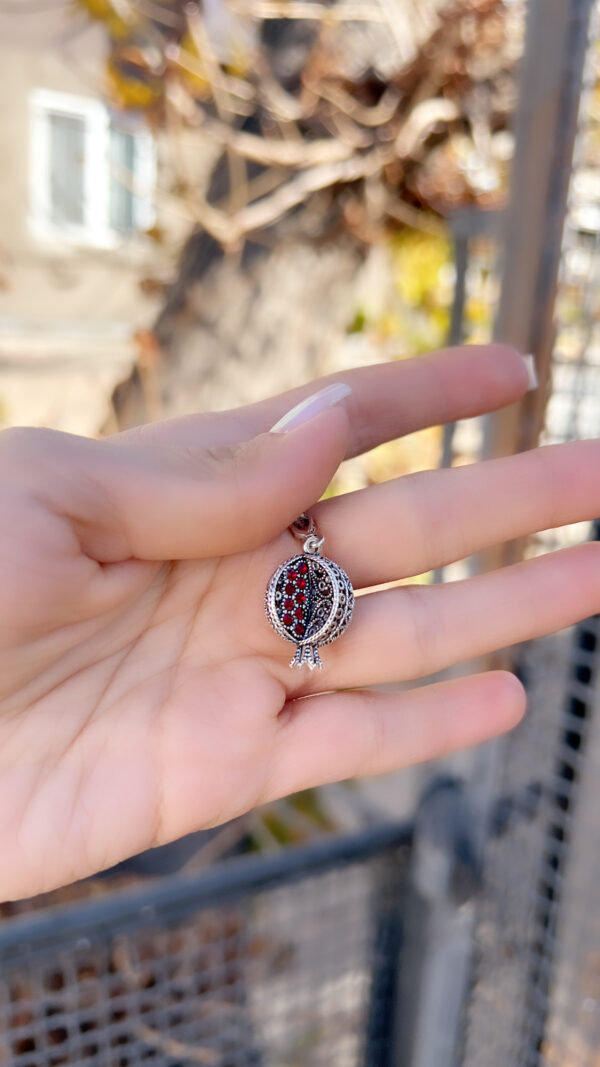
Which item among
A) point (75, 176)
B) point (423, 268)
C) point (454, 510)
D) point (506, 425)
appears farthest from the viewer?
point (75, 176)

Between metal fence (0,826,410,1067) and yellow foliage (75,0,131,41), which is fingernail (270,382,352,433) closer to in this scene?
metal fence (0,826,410,1067)

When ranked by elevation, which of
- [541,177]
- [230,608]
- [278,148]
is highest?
[278,148]

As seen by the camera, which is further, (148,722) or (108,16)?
(108,16)

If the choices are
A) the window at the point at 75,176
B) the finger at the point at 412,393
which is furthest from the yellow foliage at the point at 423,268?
the finger at the point at 412,393

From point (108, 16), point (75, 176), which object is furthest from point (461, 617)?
point (75, 176)

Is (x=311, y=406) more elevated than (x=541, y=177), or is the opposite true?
(x=541, y=177)

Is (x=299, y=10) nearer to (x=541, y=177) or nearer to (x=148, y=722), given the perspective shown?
(x=541, y=177)
